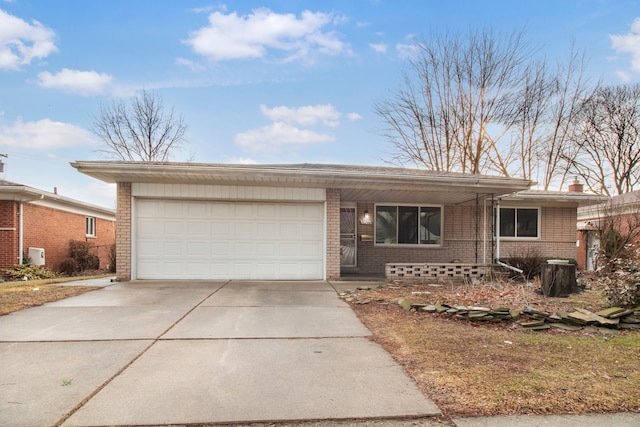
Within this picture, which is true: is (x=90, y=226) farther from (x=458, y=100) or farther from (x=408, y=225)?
(x=458, y=100)

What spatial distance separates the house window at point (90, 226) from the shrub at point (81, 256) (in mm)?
2358

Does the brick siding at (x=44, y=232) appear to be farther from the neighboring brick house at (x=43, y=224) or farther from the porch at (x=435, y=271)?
the porch at (x=435, y=271)

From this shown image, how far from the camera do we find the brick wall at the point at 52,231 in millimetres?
13938

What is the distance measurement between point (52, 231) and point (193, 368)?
50.3 ft

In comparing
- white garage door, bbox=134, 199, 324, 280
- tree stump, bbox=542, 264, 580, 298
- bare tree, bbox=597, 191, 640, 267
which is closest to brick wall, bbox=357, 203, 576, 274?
white garage door, bbox=134, 199, 324, 280

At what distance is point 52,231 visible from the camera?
50.1ft

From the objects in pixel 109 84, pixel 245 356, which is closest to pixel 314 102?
pixel 109 84

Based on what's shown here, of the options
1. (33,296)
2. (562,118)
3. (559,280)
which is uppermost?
(562,118)

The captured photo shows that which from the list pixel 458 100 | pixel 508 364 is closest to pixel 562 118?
pixel 458 100

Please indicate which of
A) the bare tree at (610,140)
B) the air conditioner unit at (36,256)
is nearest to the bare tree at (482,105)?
the bare tree at (610,140)

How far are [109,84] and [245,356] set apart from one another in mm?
19272

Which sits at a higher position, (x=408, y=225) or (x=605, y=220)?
(x=605, y=220)

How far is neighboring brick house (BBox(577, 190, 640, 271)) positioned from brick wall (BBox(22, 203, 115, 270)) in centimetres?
1904

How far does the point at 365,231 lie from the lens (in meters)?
13.0
